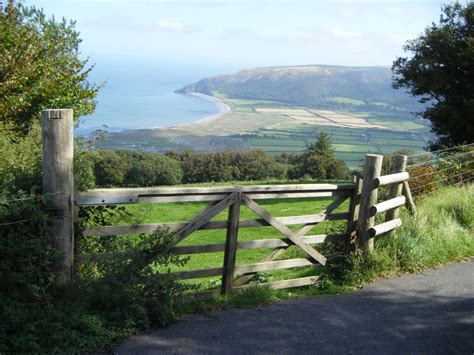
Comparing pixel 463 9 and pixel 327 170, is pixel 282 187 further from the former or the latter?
pixel 327 170

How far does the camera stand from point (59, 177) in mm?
5137

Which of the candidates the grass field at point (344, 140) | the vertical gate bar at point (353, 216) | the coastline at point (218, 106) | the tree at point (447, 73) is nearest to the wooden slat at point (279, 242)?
the vertical gate bar at point (353, 216)

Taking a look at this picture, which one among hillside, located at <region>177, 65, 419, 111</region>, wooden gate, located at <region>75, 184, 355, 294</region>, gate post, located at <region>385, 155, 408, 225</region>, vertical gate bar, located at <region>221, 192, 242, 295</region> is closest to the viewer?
wooden gate, located at <region>75, 184, 355, 294</region>

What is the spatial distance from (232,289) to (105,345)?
6.54 feet

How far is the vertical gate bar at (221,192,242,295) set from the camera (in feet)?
20.5

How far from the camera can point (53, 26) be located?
18344mm

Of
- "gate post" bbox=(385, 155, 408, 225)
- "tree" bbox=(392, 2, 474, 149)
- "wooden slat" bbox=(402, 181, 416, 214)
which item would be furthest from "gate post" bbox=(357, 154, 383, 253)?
"tree" bbox=(392, 2, 474, 149)

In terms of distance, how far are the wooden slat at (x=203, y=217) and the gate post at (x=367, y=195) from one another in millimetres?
2115

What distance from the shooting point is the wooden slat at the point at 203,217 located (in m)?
5.95

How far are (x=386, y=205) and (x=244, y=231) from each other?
748 cm

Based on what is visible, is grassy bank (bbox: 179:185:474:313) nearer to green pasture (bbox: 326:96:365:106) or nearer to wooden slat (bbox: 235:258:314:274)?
wooden slat (bbox: 235:258:314:274)

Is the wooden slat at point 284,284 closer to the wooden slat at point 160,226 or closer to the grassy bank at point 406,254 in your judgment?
the grassy bank at point 406,254

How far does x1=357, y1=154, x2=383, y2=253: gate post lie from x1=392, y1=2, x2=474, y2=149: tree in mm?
19399

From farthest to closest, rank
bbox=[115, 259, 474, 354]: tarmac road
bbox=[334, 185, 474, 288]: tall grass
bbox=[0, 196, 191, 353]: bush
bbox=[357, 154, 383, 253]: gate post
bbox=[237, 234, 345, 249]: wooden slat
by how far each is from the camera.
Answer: bbox=[334, 185, 474, 288]: tall grass, bbox=[357, 154, 383, 253]: gate post, bbox=[237, 234, 345, 249]: wooden slat, bbox=[115, 259, 474, 354]: tarmac road, bbox=[0, 196, 191, 353]: bush
